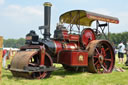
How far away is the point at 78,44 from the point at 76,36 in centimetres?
36

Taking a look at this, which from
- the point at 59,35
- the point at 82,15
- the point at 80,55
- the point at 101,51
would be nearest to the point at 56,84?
the point at 80,55

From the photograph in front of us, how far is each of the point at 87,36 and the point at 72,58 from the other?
1.68 meters

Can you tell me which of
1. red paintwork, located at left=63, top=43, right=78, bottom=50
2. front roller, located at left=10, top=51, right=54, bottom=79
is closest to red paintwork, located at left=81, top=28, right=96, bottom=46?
red paintwork, located at left=63, top=43, right=78, bottom=50

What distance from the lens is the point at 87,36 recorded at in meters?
7.59

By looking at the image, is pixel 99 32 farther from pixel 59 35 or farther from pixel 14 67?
pixel 14 67

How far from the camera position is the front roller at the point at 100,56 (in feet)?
Result: 22.7

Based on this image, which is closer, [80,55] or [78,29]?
[80,55]

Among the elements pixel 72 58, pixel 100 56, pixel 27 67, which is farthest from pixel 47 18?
pixel 100 56

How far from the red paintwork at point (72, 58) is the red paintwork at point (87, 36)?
0.82 m

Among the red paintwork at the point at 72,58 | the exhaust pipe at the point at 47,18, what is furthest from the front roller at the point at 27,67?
the exhaust pipe at the point at 47,18

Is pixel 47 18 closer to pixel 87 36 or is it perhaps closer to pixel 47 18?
pixel 47 18

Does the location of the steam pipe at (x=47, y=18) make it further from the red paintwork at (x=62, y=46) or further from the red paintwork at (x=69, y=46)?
the red paintwork at (x=69, y=46)

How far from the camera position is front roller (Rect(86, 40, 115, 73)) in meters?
6.91

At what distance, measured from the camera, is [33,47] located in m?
5.85
